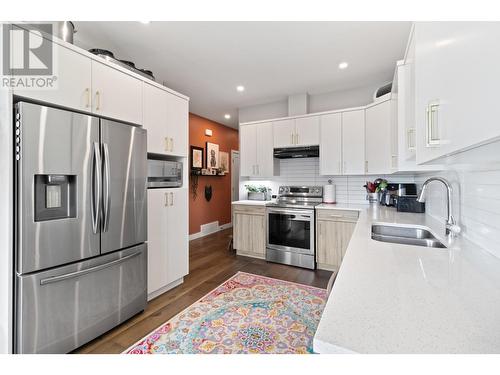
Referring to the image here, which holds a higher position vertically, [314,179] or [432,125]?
[432,125]

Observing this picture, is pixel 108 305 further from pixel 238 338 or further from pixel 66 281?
pixel 238 338

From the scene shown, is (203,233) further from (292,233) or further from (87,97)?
(87,97)

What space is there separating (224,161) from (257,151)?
194 centimetres

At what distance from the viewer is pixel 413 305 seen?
2.15 feet

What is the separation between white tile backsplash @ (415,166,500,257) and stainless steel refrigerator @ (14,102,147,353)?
2.35 metres

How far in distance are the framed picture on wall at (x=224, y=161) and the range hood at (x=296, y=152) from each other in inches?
81.7

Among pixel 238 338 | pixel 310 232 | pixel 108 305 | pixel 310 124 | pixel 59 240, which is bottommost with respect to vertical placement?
pixel 238 338

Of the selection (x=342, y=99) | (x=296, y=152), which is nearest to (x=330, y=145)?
(x=296, y=152)

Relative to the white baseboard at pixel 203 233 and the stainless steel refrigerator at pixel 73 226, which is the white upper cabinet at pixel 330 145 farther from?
the white baseboard at pixel 203 233

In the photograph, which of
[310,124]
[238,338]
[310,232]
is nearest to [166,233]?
[238,338]

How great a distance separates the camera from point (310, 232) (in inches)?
127

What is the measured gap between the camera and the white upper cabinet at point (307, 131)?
11.5ft

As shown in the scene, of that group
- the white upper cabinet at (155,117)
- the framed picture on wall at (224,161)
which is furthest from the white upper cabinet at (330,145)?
Result: the framed picture on wall at (224,161)

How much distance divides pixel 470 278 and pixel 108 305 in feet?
7.36
